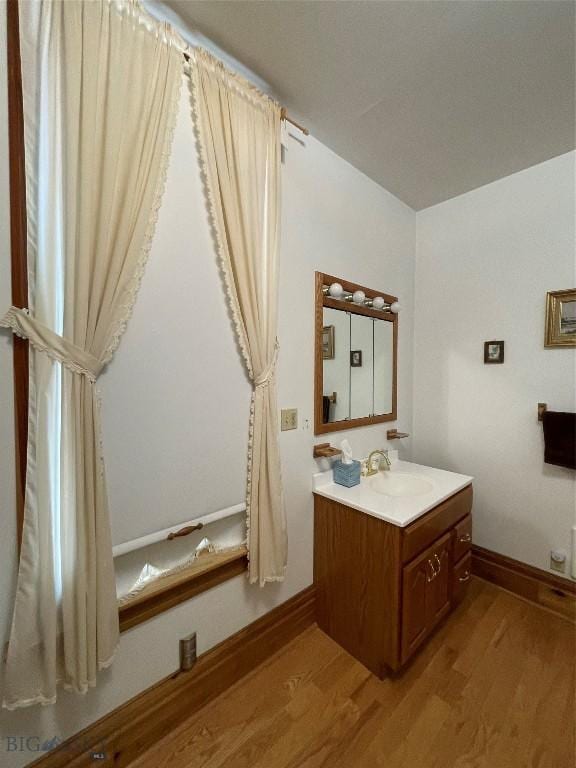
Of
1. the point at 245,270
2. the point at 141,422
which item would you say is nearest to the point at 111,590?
the point at 141,422

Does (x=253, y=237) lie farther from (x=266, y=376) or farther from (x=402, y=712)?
(x=402, y=712)

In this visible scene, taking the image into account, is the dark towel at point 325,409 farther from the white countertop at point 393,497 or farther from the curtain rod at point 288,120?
the curtain rod at point 288,120

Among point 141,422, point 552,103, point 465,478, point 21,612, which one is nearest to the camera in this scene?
point 21,612

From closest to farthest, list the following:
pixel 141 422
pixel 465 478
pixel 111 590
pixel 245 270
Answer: pixel 111 590 < pixel 141 422 < pixel 245 270 < pixel 465 478

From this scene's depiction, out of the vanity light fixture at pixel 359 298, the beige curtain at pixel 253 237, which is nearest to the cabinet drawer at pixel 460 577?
the beige curtain at pixel 253 237

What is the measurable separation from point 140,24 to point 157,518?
1.61 m

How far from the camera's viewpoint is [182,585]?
3.69 feet

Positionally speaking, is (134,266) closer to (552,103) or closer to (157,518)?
(157,518)

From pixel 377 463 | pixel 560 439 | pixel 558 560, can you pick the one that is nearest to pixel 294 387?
pixel 377 463

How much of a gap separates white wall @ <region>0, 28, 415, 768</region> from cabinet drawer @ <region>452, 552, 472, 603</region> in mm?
739

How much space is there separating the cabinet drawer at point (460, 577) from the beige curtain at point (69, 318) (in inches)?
61.1

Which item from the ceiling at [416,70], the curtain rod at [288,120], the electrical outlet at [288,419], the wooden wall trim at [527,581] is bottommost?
the wooden wall trim at [527,581]

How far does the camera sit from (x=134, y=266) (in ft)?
3.14

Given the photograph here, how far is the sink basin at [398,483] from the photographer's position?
1686 mm
